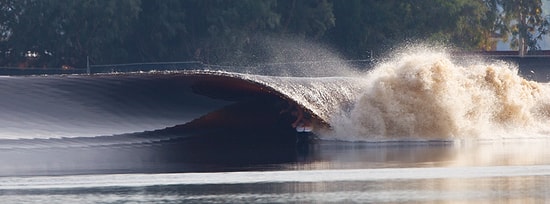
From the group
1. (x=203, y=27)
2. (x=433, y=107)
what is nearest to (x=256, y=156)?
(x=433, y=107)

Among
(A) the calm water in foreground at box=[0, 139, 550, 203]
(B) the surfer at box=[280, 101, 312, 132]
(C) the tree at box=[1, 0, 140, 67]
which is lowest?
(A) the calm water in foreground at box=[0, 139, 550, 203]

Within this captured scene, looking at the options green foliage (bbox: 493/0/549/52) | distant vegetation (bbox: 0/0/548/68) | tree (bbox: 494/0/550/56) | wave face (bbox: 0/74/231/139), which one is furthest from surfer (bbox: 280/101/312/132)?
green foliage (bbox: 493/0/549/52)

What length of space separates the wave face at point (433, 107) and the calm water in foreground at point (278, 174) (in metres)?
2.99

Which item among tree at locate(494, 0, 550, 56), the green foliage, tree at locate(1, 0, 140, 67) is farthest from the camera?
the green foliage

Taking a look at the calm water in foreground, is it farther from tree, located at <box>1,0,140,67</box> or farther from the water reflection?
tree, located at <box>1,0,140,67</box>

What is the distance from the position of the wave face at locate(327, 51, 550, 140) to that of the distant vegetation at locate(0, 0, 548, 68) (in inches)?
1097

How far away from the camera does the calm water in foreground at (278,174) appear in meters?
18.0

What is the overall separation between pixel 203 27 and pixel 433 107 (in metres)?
33.4

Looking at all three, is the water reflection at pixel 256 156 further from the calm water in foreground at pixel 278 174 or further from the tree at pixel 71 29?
the tree at pixel 71 29

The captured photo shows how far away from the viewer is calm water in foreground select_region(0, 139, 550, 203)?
708 inches

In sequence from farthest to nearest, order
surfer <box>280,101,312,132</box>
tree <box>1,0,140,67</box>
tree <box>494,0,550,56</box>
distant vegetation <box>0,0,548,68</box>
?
tree <box>494,0,550,56</box>
distant vegetation <box>0,0,548,68</box>
tree <box>1,0,140,67</box>
surfer <box>280,101,312,132</box>

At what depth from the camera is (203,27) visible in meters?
64.2

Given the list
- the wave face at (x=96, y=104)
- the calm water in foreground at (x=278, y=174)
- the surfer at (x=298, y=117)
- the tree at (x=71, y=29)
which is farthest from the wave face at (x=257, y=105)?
the tree at (x=71, y=29)

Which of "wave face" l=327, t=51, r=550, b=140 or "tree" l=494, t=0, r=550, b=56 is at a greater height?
"tree" l=494, t=0, r=550, b=56
